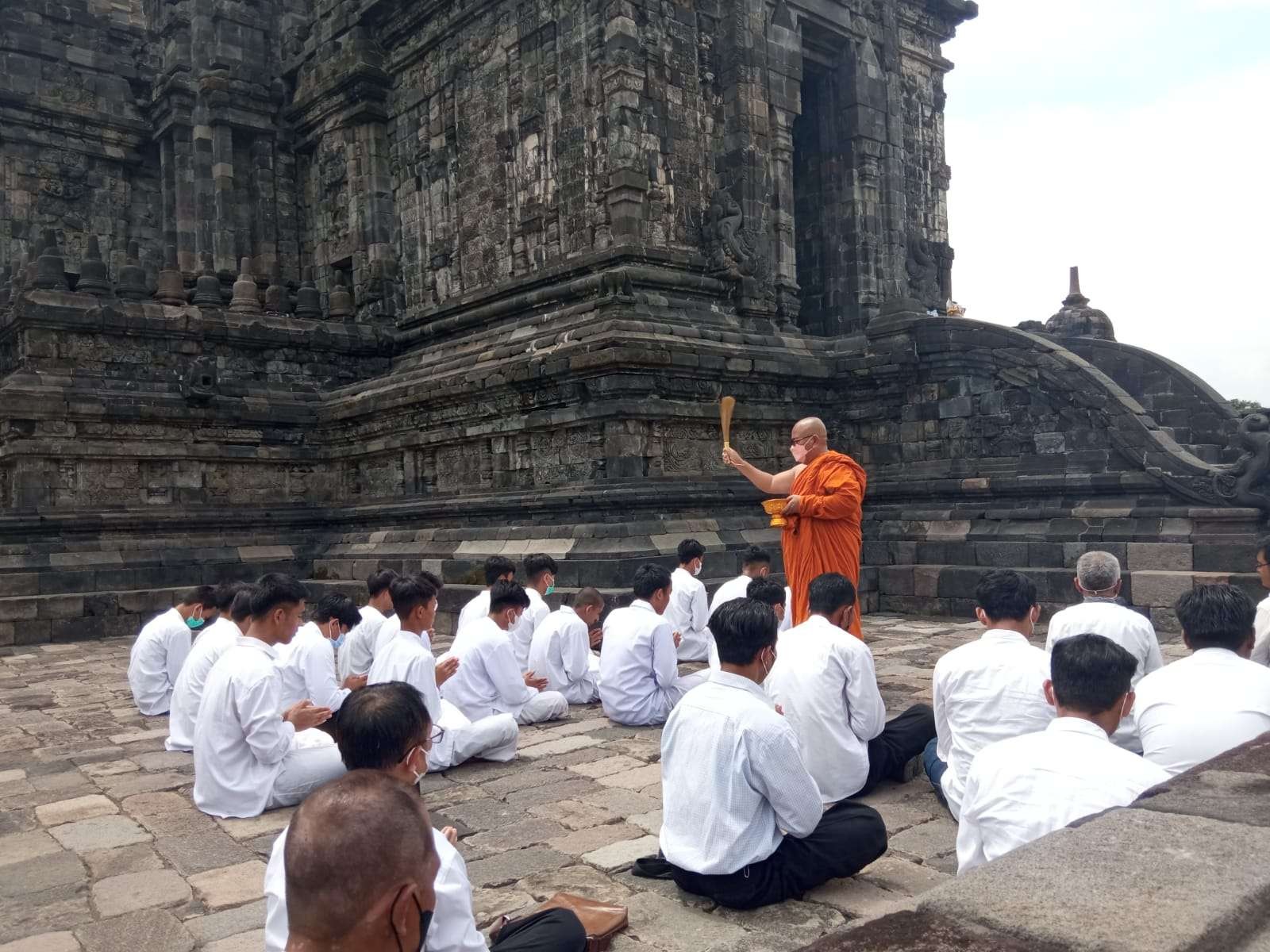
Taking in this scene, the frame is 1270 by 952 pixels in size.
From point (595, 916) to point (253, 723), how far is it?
8.86ft

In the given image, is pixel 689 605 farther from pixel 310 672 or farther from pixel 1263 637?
pixel 1263 637

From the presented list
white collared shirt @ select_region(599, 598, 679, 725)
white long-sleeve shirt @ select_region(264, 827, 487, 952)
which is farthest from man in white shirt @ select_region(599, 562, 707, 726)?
white long-sleeve shirt @ select_region(264, 827, 487, 952)

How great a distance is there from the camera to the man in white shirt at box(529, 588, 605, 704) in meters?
8.23

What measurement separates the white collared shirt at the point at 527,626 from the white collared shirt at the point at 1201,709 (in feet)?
18.8

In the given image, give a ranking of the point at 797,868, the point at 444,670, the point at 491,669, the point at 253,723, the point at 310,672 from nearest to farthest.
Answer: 1. the point at 797,868
2. the point at 253,723
3. the point at 444,670
4. the point at 310,672
5. the point at 491,669

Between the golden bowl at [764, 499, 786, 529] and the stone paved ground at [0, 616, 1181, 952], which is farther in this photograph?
the golden bowl at [764, 499, 786, 529]

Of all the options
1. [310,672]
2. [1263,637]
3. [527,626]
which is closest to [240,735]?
[310,672]

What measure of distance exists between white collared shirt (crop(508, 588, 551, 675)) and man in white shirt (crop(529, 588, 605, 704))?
27.8 inches

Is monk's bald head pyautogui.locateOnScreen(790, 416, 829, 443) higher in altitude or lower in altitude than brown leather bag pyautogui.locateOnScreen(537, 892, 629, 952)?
higher

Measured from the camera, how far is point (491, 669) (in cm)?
731

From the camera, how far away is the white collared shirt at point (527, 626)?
30.0ft

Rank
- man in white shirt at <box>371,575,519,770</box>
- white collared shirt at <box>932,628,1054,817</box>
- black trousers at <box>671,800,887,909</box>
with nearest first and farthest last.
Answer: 1. black trousers at <box>671,800,887,909</box>
2. white collared shirt at <box>932,628,1054,817</box>
3. man in white shirt at <box>371,575,519,770</box>

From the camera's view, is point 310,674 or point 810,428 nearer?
point 310,674

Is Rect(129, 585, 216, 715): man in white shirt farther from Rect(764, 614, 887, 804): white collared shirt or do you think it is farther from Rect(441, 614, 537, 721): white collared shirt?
Rect(764, 614, 887, 804): white collared shirt
